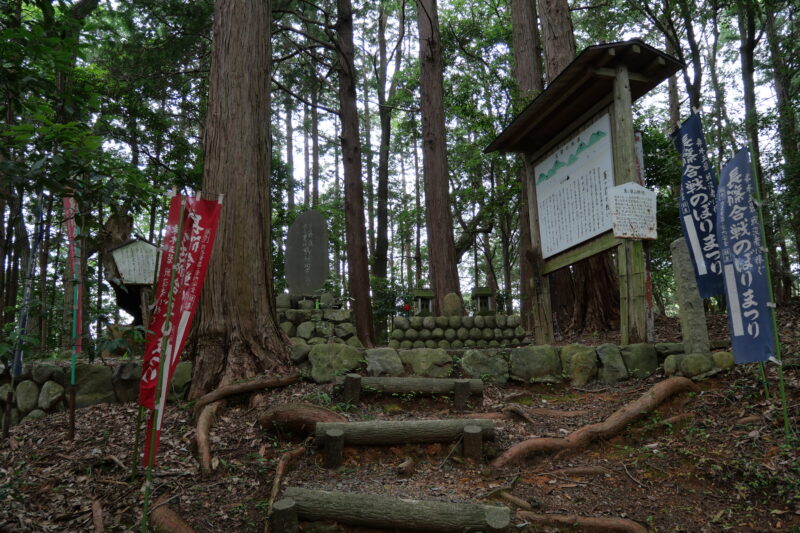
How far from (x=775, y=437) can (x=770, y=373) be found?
1050 mm

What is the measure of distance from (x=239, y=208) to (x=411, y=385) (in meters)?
2.75

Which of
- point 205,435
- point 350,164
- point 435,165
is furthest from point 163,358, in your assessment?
point 350,164

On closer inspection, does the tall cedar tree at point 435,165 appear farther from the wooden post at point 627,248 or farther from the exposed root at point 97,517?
the exposed root at point 97,517

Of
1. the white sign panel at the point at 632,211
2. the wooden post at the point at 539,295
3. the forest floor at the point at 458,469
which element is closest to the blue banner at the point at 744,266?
the forest floor at the point at 458,469

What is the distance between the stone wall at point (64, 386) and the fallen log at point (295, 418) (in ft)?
5.09

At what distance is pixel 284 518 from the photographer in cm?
295

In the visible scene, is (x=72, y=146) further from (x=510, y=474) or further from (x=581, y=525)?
(x=581, y=525)

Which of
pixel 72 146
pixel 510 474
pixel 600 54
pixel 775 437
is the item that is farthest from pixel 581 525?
pixel 600 54

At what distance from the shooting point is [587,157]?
6.16 m

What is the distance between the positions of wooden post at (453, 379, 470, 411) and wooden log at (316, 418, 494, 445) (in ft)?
2.79

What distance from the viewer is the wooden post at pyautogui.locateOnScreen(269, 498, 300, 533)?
2.94 metres

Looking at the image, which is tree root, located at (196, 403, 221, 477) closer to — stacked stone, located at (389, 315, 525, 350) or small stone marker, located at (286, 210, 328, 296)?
stacked stone, located at (389, 315, 525, 350)

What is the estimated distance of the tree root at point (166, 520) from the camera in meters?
3.03

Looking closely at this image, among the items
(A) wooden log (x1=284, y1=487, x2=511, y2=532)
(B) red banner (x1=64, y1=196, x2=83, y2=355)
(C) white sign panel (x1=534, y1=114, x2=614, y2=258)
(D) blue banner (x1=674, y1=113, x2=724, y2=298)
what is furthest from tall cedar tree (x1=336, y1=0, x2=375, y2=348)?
(A) wooden log (x1=284, y1=487, x2=511, y2=532)
